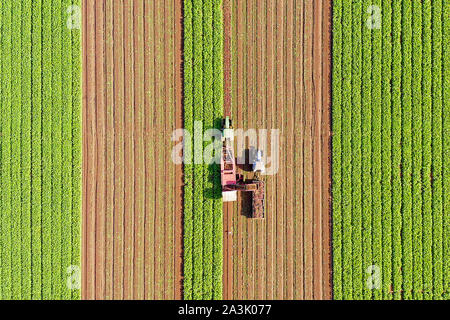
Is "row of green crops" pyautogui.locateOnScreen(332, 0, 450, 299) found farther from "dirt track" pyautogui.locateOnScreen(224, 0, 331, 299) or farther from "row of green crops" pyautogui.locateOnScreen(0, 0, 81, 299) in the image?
"row of green crops" pyautogui.locateOnScreen(0, 0, 81, 299)

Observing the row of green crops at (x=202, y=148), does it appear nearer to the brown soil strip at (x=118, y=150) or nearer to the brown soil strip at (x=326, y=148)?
the brown soil strip at (x=118, y=150)

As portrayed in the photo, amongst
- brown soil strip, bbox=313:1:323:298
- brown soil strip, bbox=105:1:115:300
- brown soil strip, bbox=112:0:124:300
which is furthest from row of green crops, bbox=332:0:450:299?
brown soil strip, bbox=105:1:115:300

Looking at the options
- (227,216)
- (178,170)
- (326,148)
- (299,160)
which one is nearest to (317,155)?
(326,148)

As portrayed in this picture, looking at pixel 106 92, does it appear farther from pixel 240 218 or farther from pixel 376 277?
pixel 376 277

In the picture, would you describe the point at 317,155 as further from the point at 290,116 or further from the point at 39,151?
the point at 39,151

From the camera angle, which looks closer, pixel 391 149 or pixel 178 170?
pixel 391 149
